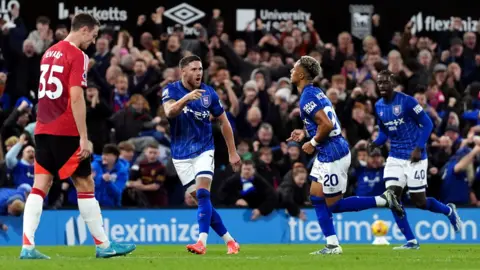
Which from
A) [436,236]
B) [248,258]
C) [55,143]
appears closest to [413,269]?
[248,258]

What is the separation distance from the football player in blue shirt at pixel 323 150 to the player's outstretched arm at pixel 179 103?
123 cm

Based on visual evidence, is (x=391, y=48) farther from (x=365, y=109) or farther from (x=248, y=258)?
(x=248, y=258)

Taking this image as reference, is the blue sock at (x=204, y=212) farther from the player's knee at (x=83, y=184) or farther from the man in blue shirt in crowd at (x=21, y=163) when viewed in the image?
the man in blue shirt in crowd at (x=21, y=163)

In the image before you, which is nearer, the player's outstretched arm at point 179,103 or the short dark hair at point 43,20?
the player's outstretched arm at point 179,103

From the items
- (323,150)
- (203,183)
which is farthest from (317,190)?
(203,183)

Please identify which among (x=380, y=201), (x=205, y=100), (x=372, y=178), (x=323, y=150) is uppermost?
(x=205, y=100)

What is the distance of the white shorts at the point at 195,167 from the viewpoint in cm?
1432

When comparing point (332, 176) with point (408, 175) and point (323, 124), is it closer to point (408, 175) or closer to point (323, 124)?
point (323, 124)

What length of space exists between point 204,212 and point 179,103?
1335 mm

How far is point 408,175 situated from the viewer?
17.0m

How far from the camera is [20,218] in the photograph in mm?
19641

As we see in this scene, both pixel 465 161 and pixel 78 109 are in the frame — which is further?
pixel 465 161

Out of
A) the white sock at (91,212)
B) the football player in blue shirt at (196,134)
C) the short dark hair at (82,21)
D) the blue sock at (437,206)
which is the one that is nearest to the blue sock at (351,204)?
the football player in blue shirt at (196,134)

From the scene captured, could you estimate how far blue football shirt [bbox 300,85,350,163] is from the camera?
13914mm
